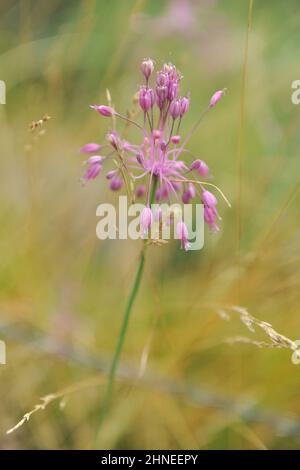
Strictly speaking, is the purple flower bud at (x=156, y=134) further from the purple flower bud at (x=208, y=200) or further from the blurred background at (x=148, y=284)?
the blurred background at (x=148, y=284)

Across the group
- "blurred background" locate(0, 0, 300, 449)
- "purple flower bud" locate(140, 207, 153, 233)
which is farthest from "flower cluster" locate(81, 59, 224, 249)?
"blurred background" locate(0, 0, 300, 449)

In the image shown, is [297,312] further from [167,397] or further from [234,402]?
[167,397]

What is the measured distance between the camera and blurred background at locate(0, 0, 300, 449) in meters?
1.41

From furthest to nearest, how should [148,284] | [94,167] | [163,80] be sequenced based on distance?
[148,284]
[94,167]
[163,80]

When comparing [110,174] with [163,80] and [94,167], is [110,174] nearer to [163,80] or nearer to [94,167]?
[94,167]

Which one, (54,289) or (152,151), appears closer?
(152,151)

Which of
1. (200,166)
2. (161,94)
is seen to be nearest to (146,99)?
(161,94)

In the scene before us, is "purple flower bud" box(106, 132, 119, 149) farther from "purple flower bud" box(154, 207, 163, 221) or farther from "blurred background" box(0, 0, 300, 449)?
"blurred background" box(0, 0, 300, 449)

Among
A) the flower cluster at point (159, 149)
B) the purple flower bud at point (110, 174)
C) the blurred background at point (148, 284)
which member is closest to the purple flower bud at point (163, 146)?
the flower cluster at point (159, 149)

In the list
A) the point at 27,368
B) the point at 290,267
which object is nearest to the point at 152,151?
the point at 290,267

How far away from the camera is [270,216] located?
5.75ft

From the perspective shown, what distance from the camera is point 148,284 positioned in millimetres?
1722
